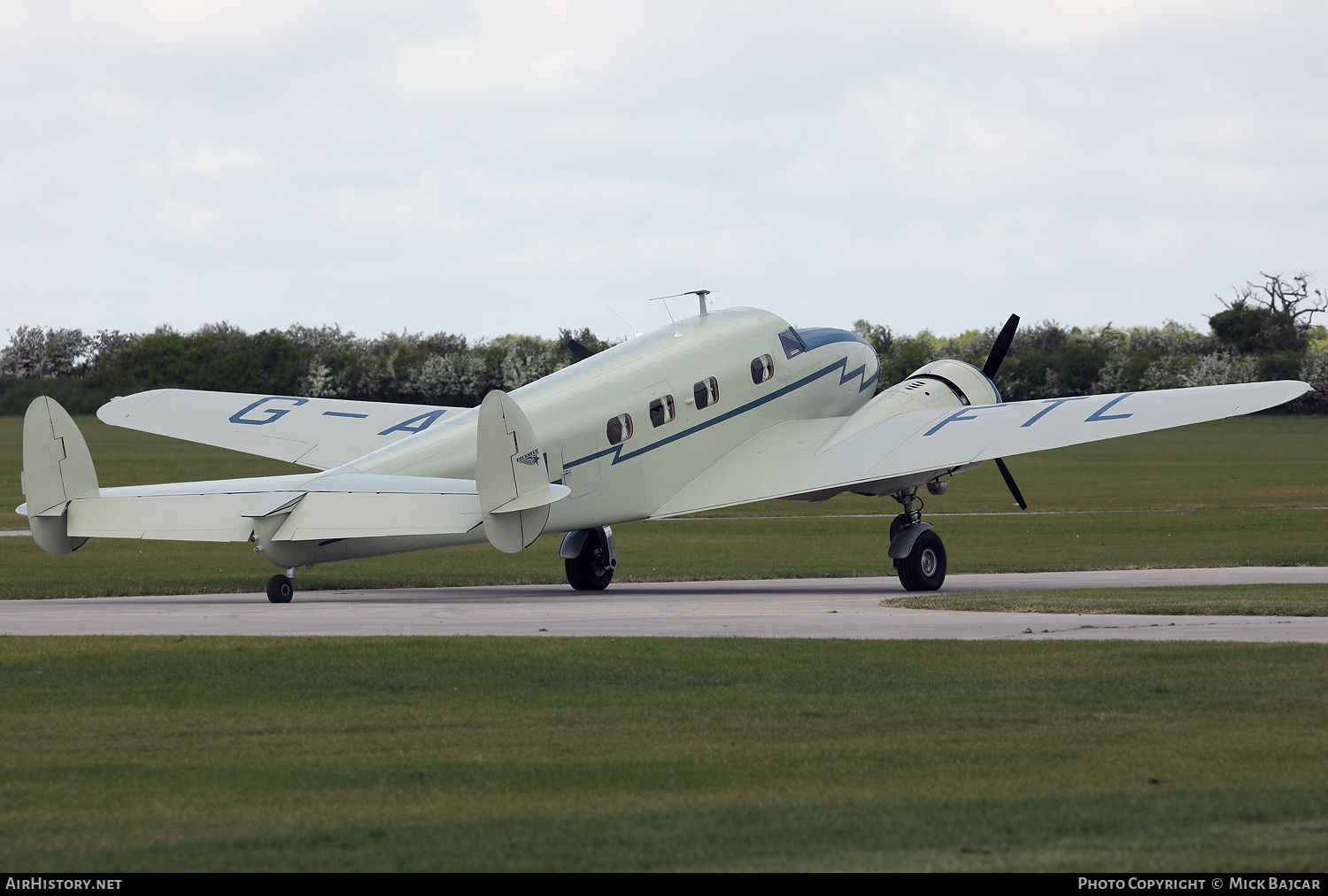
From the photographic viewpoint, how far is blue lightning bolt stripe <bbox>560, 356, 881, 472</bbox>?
923 inches

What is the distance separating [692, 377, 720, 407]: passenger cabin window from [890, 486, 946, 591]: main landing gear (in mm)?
3622

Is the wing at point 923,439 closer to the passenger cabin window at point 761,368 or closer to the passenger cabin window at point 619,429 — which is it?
the passenger cabin window at point 761,368

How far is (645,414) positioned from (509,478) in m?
4.75

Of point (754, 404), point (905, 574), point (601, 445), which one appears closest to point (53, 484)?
point (601, 445)

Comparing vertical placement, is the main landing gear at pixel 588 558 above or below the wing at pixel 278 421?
below

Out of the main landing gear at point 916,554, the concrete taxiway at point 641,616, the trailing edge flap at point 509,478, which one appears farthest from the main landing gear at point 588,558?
the trailing edge flap at point 509,478

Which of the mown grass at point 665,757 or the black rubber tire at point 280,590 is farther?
the black rubber tire at point 280,590

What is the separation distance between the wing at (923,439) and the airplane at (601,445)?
0.15 feet

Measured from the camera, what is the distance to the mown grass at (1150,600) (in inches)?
759

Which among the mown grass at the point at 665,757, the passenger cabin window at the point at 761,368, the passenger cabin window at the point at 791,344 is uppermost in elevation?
the passenger cabin window at the point at 791,344

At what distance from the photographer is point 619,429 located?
23547 mm

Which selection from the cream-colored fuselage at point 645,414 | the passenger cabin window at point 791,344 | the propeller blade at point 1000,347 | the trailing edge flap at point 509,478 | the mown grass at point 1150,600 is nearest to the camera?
the mown grass at point 1150,600

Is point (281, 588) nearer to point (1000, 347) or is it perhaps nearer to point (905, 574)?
point (905, 574)

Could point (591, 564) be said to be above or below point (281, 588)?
below
